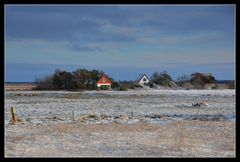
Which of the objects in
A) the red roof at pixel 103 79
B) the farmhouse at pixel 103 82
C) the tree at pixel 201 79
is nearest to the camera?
the farmhouse at pixel 103 82

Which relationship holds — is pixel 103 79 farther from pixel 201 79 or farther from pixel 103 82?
pixel 201 79

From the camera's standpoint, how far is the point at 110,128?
20812 mm

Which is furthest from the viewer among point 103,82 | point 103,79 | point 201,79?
point 201,79

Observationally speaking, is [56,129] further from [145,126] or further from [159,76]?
[159,76]

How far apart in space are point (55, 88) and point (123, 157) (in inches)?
3096

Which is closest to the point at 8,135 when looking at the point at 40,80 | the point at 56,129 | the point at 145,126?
the point at 56,129

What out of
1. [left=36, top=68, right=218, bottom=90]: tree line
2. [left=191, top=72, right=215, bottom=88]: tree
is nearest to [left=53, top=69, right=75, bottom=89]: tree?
[left=36, top=68, right=218, bottom=90]: tree line

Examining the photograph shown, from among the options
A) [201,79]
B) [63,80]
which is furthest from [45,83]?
[201,79]

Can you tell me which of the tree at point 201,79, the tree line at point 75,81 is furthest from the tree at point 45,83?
the tree at point 201,79

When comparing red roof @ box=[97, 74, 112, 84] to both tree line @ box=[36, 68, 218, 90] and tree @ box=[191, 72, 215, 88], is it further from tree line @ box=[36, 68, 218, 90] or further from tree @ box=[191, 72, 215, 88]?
tree @ box=[191, 72, 215, 88]

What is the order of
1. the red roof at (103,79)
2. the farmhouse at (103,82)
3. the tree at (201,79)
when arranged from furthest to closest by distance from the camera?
the tree at (201,79) → the red roof at (103,79) → the farmhouse at (103,82)

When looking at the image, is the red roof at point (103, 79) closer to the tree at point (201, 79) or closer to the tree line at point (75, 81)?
the tree line at point (75, 81)

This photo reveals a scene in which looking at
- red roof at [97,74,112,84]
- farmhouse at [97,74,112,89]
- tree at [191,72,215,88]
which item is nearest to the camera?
farmhouse at [97,74,112,89]

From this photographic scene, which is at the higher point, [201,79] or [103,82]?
[201,79]
